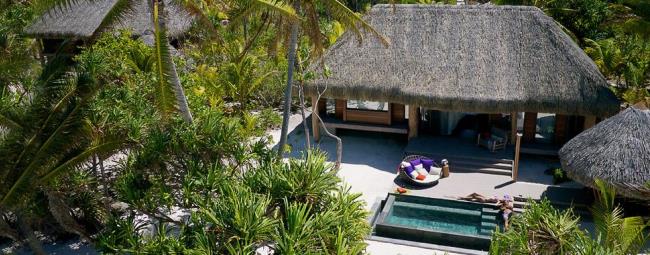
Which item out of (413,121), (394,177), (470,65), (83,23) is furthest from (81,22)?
(470,65)

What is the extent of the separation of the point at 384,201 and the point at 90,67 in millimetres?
7869

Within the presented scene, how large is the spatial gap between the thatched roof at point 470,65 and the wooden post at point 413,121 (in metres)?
→ 0.89

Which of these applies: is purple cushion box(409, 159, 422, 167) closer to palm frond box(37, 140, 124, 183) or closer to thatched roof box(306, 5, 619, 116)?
thatched roof box(306, 5, 619, 116)

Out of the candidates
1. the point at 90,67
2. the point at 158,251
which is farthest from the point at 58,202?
the point at 158,251

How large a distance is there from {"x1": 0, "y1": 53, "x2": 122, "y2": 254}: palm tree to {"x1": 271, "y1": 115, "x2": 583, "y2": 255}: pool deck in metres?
6.25

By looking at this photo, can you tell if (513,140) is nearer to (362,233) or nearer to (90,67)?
(362,233)

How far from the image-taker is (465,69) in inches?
668

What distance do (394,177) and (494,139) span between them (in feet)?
11.2

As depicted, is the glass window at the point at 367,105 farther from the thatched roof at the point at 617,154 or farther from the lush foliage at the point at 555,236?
the lush foliage at the point at 555,236

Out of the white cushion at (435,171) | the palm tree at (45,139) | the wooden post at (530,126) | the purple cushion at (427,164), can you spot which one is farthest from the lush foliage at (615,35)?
the palm tree at (45,139)

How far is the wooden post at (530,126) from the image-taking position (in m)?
17.4

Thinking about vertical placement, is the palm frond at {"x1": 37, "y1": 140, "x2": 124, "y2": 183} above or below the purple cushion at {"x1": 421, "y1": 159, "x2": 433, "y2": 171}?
above

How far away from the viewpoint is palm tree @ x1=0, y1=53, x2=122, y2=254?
9.16 meters

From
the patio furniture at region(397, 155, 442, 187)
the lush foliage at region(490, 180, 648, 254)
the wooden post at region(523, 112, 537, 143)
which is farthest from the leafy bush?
the wooden post at region(523, 112, 537, 143)
